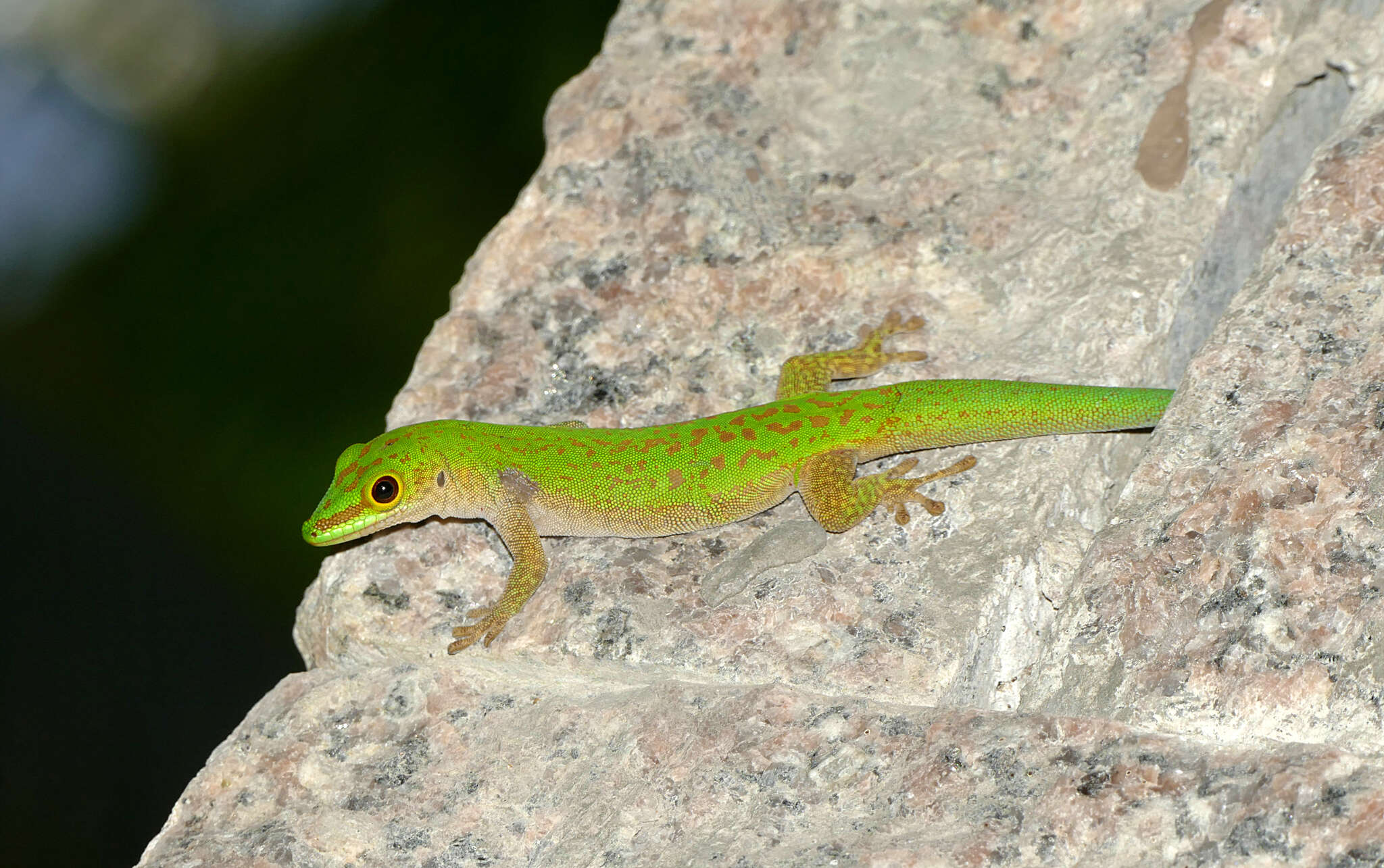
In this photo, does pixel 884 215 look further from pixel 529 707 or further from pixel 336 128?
pixel 336 128

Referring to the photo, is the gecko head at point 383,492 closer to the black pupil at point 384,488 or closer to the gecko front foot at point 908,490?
the black pupil at point 384,488

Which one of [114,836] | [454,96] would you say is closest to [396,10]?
[454,96]

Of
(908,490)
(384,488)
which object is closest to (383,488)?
(384,488)

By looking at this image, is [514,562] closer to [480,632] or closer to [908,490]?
[480,632]

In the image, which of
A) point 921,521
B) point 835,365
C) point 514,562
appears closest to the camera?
point 921,521

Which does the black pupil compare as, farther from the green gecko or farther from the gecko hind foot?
the gecko hind foot

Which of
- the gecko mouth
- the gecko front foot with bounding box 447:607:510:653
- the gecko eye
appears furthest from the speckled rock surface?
the gecko eye
